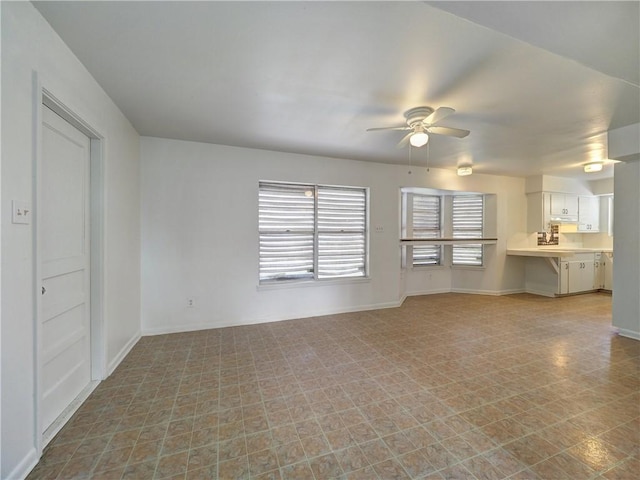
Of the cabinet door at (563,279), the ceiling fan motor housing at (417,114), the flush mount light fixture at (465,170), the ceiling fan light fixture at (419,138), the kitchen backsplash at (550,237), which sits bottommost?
the cabinet door at (563,279)

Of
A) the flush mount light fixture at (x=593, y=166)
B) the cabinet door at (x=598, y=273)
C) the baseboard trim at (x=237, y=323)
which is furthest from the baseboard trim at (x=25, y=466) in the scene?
the cabinet door at (x=598, y=273)

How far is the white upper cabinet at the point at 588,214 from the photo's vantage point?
252 inches

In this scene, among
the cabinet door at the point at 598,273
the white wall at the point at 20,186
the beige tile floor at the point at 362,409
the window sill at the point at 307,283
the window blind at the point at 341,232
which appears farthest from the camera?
the cabinet door at the point at 598,273

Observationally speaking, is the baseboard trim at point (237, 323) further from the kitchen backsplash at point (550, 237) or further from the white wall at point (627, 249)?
the kitchen backsplash at point (550, 237)

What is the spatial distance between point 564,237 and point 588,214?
0.70 metres

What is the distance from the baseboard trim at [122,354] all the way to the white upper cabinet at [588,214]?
895 cm

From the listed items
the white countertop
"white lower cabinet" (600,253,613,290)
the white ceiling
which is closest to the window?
the white ceiling

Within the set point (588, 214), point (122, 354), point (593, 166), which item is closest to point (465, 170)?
point (593, 166)

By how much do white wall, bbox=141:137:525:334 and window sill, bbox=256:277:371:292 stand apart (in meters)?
0.02

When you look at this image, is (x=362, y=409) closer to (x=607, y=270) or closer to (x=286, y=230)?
(x=286, y=230)

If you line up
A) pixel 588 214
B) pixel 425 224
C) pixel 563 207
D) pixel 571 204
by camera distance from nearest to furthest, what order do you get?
pixel 425 224, pixel 563 207, pixel 571 204, pixel 588 214

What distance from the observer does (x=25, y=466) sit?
1426 millimetres

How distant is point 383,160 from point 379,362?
3.16m

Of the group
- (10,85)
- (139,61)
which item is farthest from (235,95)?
(10,85)
